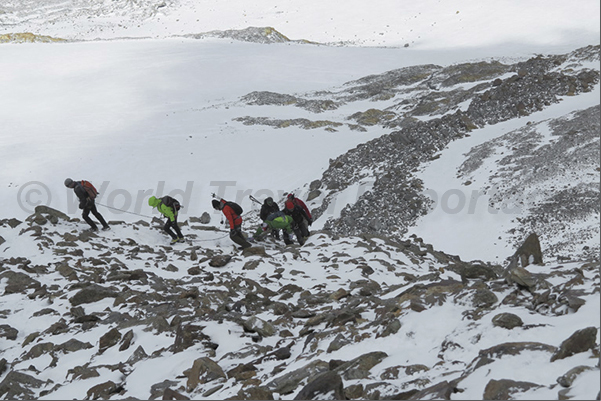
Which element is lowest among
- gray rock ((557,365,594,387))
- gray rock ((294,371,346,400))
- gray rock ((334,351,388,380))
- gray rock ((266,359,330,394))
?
gray rock ((266,359,330,394))

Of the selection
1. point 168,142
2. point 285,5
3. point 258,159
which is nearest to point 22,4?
point 285,5

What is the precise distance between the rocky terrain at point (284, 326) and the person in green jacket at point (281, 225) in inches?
65.0

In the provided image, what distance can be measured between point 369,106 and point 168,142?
1424 cm

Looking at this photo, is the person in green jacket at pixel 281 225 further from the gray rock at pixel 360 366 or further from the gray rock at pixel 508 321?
the gray rock at pixel 508 321

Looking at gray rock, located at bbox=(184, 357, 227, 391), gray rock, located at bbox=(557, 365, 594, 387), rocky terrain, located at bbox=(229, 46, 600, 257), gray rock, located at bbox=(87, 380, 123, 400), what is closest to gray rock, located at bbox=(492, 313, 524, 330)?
gray rock, located at bbox=(557, 365, 594, 387)

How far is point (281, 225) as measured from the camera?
1440cm

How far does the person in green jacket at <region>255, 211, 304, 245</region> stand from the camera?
14.4 m

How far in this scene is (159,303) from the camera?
9.07 metres

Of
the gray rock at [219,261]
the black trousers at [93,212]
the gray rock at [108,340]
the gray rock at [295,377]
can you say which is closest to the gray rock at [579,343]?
the gray rock at [295,377]

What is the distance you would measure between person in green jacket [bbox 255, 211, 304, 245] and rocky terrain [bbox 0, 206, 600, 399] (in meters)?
1.65

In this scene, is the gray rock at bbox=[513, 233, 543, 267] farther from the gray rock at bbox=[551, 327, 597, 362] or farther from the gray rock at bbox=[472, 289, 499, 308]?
the gray rock at bbox=[551, 327, 597, 362]

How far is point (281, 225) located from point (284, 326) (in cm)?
718

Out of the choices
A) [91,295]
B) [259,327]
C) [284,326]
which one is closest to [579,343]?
[259,327]

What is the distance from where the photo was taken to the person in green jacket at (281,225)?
1437cm
